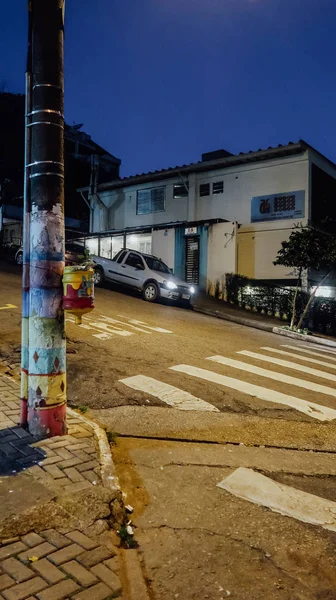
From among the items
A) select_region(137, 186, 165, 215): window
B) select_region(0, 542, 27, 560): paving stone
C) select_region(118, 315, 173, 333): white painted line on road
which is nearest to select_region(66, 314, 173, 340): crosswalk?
select_region(118, 315, 173, 333): white painted line on road

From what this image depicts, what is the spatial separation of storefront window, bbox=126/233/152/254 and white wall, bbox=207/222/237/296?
4.59 m

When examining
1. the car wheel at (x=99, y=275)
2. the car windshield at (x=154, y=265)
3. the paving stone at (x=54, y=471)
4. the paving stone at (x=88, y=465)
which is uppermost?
the car windshield at (x=154, y=265)

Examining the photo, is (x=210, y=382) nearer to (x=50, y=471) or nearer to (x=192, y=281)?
(x=50, y=471)

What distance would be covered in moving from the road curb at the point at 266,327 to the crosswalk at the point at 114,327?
562 centimetres

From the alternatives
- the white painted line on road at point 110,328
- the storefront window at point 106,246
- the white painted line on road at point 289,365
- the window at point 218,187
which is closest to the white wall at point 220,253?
the window at point 218,187

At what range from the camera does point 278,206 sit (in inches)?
901

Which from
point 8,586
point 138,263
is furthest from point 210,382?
point 138,263

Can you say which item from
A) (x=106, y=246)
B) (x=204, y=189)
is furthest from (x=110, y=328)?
(x=106, y=246)

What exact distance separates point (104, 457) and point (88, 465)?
9.7 inches

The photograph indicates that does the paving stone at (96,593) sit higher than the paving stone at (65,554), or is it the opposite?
the paving stone at (65,554)

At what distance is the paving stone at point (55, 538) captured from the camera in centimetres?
283

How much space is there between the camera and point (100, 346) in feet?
30.0

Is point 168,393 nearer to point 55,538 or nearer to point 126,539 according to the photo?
point 126,539

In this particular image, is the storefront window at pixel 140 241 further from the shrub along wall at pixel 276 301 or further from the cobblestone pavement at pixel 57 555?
the cobblestone pavement at pixel 57 555
